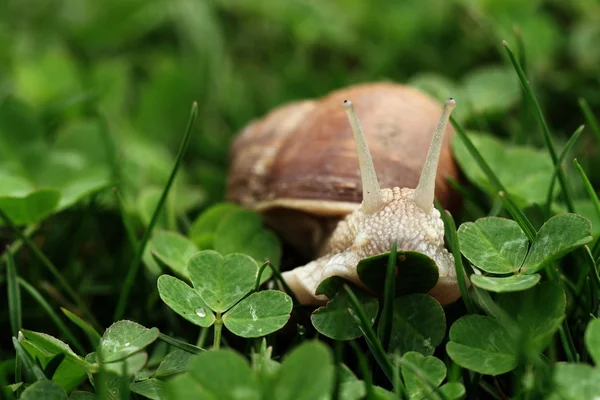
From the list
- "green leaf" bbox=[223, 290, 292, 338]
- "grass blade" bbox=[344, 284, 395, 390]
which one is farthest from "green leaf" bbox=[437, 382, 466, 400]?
"green leaf" bbox=[223, 290, 292, 338]

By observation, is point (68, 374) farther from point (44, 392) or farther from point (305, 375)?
point (305, 375)

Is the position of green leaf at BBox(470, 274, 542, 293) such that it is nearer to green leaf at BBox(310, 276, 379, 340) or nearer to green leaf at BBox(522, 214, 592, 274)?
green leaf at BBox(522, 214, 592, 274)

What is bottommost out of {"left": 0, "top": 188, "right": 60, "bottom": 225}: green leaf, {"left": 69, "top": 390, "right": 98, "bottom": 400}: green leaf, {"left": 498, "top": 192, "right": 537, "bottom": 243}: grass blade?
{"left": 69, "top": 390, "right": 98, "bottom": 400}: green leaf

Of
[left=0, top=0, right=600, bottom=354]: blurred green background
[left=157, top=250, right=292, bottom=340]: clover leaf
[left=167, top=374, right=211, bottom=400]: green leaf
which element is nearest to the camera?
[left=167, top=374, right=211, bottom=400]: green leaf

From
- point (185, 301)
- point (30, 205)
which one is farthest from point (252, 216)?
point (30, 205)

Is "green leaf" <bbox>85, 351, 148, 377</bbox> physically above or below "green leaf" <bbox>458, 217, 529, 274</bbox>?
below

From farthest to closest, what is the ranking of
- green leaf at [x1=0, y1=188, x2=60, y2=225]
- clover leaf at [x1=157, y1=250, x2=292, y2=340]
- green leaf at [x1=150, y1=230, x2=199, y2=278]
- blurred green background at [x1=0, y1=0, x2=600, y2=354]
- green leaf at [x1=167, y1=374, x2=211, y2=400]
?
blurred green background at [x1=0, y1=0, x2=600, y2=354] < green leaf at [x1=0, y1=188, x2=60, y2=225] < green leaf at [x1=150, y1=230, x2=199, y2=278] < clover leaf at [x1=157, y1=250, x2=292, y2=340] < green leaf at [x1=167, y1=374, x2=211, y2=400]

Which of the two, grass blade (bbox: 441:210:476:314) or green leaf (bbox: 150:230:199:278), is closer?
grass blade (bbox: 441:210:476:314)
